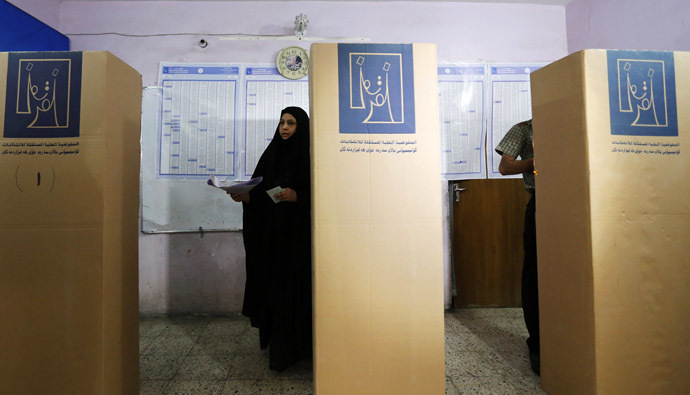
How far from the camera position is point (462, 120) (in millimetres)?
2398

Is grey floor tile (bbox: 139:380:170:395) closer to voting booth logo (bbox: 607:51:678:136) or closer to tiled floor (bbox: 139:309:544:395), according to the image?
tiled floor (bbox: 139:309:544:395)

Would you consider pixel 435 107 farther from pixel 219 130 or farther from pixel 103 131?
pixel 219 130

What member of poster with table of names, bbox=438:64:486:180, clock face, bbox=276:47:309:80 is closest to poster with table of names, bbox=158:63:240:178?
clock face, bbox=276:47:309:80

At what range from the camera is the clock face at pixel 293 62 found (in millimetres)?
2301

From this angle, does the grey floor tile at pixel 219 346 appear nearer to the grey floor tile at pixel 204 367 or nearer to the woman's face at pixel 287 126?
the grey floor tile at pixel 204 367

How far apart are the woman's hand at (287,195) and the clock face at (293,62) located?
3.78 ft

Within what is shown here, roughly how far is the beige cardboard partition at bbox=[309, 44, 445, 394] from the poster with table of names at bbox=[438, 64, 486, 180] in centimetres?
145

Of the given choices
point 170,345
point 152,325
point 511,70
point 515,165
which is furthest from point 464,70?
point 152,325

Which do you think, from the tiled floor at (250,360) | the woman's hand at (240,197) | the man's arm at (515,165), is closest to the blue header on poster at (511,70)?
the man's arm at (515,165)

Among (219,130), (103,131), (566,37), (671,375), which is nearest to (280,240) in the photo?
(103,131)

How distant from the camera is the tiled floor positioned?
4.56ft

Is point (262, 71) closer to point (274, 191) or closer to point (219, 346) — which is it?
point (274, 191)

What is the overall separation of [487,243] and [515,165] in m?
1.03

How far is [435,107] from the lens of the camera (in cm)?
105
